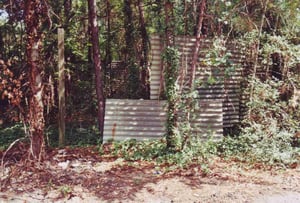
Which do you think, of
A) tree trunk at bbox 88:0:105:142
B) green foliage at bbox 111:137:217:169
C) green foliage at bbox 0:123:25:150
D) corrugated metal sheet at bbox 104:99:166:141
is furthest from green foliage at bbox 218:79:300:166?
green foliage at bbox 0:123:25:150

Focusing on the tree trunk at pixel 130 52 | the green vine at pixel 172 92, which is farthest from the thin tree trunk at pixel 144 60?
the green vine at pixel 172 92

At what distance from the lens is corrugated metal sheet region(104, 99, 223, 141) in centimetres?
587

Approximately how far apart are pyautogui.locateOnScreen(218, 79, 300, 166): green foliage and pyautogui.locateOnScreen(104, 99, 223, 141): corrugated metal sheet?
610mm

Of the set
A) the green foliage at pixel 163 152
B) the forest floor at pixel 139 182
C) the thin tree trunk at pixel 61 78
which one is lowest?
the forest floor at pixel 139 182

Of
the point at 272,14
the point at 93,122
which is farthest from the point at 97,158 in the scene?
the point at 272,14

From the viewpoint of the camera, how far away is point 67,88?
788 centimetres

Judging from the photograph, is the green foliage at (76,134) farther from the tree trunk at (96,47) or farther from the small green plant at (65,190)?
the small green plant at (65,190)

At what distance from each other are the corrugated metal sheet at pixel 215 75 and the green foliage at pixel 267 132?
1.86 ft

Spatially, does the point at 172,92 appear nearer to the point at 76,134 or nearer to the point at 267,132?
the point at 267,132

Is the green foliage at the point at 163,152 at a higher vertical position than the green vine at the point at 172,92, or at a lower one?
lower

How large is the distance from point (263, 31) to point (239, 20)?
634mm

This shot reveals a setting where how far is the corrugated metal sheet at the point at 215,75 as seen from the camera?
19.6 feet

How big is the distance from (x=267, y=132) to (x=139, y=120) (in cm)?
232

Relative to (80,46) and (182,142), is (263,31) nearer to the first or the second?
(182,142)
